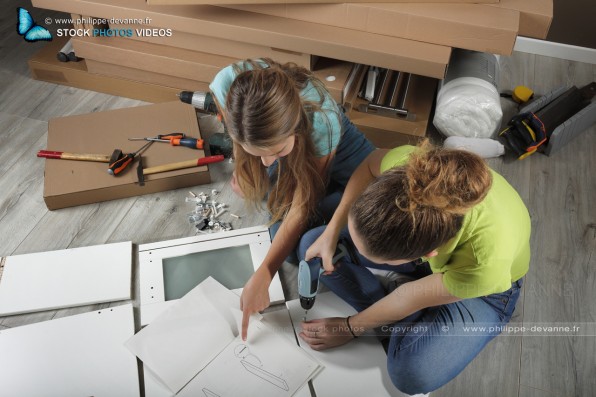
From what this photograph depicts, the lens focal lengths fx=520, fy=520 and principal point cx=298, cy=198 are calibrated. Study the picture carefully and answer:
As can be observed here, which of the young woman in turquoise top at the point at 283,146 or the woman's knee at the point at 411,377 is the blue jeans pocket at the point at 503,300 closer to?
the woman's knee at the point at 411,377

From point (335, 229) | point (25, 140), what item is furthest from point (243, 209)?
point (25, 140)

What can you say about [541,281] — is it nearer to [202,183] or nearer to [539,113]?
[539,113]

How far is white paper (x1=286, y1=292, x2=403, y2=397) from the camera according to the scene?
1145mm

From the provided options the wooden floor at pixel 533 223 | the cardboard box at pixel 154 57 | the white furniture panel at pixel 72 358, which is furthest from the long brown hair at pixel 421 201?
the cardboard box at pixel 154 57

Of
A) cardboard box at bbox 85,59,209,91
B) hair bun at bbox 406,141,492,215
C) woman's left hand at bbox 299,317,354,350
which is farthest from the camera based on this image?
cardboard box at bbox 85,59,209,91

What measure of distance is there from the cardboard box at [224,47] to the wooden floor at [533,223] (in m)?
0.28

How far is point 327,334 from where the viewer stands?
1.20m

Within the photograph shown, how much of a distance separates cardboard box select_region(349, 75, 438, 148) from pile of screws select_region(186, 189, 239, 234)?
52 centimetres

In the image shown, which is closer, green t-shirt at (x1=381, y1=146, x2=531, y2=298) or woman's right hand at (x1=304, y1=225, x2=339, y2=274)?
green t-shirt at (x1=381, y1=146, x2=531, y2=298)

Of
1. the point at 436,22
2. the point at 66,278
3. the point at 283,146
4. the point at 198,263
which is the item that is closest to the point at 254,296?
the point at 198,263

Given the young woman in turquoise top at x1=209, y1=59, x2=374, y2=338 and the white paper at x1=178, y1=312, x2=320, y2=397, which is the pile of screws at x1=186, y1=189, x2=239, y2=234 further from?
the white paper at x1=178, y1=312, x2=320, y2=397

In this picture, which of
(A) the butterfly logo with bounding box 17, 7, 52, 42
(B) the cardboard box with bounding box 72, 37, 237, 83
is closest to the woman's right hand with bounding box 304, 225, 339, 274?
(B) the cardboard box with bounding box 72, 37, 237, 83

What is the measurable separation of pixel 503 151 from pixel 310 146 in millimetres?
857

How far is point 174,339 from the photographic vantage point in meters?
1.20
